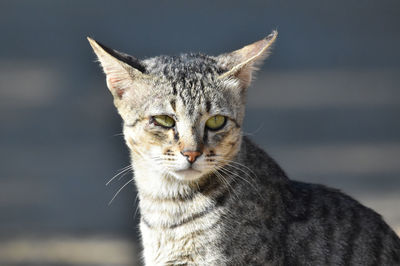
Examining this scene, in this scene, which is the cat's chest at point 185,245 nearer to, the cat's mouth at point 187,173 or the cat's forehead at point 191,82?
the cat's mouth at point 187,173

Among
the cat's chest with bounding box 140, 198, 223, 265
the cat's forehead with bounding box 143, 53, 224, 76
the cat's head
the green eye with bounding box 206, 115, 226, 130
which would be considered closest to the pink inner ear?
the cat's head

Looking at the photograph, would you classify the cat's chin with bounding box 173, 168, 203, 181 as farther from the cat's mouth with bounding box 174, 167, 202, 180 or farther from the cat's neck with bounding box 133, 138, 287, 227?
the cat's neck with bounding box 133, 138, 287, 227

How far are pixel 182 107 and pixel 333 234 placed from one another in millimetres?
1070

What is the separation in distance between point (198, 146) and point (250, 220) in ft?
1.61

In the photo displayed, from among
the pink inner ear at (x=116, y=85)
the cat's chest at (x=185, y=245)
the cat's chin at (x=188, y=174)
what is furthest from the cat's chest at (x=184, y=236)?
the pink inner ear at (x=116, y=85)

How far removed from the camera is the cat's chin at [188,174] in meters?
4.52

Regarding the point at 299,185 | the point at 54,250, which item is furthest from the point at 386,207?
the point at 54,250

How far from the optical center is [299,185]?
5.03 m

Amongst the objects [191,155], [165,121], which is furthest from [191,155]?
[165,121]

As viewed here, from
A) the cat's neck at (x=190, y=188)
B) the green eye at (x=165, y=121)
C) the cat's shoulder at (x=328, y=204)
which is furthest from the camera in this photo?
the cat's shoulder at (x=328, y=204)

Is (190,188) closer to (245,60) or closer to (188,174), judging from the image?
(188,174)

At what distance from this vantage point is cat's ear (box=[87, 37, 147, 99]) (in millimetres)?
4527

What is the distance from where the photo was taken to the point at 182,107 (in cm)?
454

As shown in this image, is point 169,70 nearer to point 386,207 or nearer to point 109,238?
point 109,238
